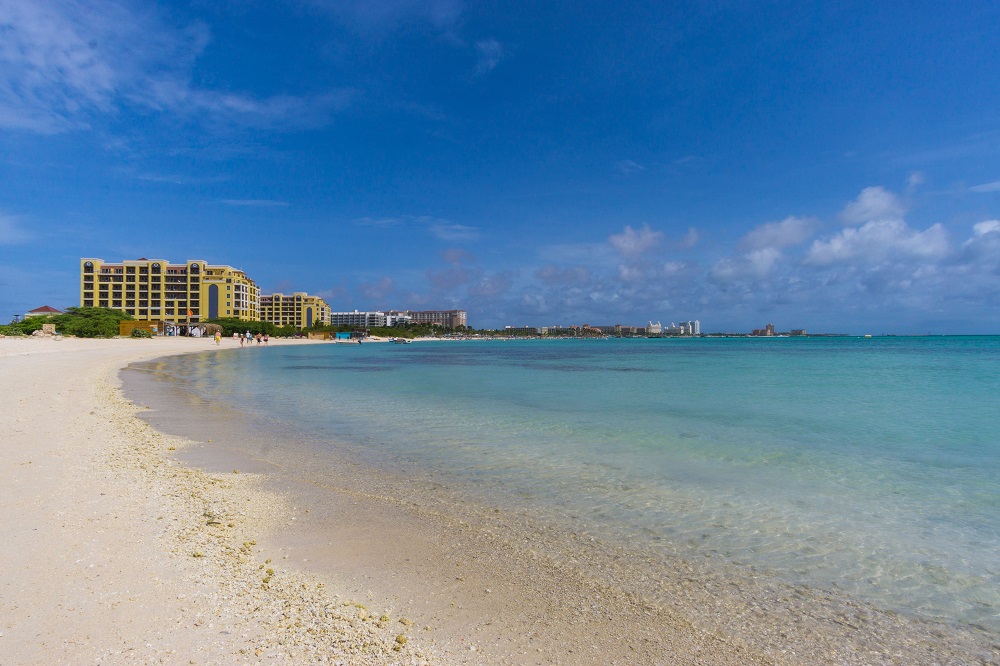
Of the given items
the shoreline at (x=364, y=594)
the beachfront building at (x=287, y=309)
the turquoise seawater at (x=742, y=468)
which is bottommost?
the turquoise seawater at (x=742, y=468)

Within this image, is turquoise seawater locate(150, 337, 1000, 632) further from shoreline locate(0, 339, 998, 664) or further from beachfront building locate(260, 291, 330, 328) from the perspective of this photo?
beachfront building locate(260, 291, 330, 328)

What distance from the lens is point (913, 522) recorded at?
6047 mm

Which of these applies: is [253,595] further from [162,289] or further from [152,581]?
[162,289]

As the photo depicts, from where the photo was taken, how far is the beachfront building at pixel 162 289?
10819 centimetres

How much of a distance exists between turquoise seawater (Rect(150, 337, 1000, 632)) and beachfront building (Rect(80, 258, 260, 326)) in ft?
353

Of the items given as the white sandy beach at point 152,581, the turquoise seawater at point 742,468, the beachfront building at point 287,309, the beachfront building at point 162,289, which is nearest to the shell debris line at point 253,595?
the white sandy beach at point 152,581

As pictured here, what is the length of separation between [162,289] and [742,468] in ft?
426

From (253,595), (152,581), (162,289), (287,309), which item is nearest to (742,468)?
(253,595)

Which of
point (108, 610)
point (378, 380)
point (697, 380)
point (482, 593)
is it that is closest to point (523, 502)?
point (482, 593)

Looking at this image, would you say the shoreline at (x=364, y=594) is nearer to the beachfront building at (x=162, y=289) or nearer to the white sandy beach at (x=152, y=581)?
the white sandy beach at (x=152, y=581)

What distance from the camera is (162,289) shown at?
365 feet

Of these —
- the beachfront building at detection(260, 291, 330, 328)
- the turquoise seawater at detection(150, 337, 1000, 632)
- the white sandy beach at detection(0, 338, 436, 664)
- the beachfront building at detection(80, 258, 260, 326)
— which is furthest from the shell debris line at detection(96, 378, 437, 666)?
the beachfront building at detection(260, 291, 330, 328)

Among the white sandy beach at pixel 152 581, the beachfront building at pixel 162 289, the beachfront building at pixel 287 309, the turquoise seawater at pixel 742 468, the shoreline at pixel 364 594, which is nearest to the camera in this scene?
the white sandy beach at pixel 152 581

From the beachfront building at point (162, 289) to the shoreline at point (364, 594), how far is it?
400 feet
